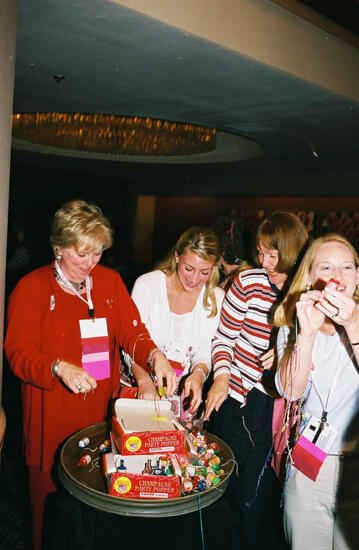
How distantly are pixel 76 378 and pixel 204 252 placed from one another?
35.4 inches

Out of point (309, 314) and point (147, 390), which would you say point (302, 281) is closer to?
point (309, 314)

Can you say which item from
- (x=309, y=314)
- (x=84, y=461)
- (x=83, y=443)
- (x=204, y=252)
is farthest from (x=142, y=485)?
(x=204, y=252)

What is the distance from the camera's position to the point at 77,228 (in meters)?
1.97

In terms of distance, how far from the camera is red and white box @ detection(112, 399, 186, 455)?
1555 mm

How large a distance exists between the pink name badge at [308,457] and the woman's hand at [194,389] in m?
0.47

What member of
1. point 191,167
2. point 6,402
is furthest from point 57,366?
point 191,167

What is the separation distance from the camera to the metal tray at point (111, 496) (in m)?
1.44

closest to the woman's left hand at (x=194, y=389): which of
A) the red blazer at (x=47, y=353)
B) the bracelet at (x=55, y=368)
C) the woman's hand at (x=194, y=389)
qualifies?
the woman's hand at (x=194, y=389)

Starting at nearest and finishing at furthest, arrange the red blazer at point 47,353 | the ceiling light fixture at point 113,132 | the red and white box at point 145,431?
the red and white box at point 145,431
the red blazer at point 47,353
the ceiling light fixture at point 113,132

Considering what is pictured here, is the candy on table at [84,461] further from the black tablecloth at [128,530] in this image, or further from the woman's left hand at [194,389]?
the woman's left hand at [194,389]

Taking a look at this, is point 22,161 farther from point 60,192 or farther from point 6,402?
point 6,402

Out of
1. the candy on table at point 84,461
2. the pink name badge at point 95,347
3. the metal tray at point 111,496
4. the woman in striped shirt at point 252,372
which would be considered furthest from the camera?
the woman in striped shirt at point 252,372

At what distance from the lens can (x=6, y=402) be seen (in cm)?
415

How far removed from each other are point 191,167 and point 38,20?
5880 mm
